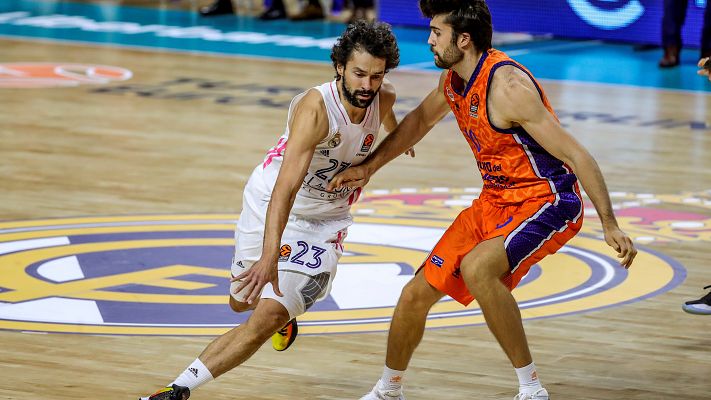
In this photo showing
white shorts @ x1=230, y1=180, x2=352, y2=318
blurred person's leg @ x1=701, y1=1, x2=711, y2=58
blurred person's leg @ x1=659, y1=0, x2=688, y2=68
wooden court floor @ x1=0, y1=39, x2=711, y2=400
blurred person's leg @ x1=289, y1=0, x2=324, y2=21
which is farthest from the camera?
blurred person's leg @ x1=289, y1=0, x2=324, y2=21

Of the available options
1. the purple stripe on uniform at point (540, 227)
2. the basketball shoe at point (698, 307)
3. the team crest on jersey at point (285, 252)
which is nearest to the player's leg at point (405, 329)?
A: the purple stripe on uniform at point (540, 227)

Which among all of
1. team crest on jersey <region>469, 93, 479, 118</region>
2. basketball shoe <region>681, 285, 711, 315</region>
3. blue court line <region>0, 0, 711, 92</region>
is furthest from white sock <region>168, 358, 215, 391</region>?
blue court line <region>0, 0, 711, 92</region>

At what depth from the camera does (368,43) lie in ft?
14.9

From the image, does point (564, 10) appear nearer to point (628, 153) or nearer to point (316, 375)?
point (628, 153)

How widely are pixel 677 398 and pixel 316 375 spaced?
4.45 ft

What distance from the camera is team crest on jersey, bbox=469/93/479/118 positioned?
15.1 ft

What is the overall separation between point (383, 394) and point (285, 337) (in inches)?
26.1

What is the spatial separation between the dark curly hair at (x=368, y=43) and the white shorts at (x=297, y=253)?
63cm

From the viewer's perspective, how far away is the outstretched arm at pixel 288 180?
4379 millimetres

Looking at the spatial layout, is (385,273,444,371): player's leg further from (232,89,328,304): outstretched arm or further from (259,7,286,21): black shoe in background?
(259,7,286,21): black shoe in background

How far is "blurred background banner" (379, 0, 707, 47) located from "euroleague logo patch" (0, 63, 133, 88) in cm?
465

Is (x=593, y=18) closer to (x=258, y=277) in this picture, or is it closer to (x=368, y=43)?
(x=368, y=43)

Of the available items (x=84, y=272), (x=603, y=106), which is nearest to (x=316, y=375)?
(x=84, y=272)

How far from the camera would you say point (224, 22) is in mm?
18156
